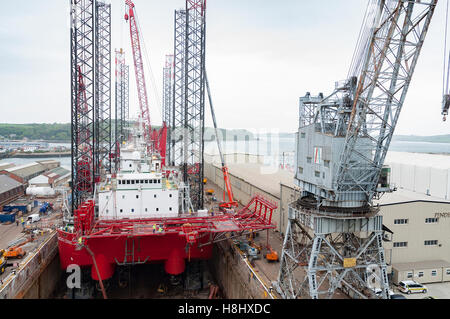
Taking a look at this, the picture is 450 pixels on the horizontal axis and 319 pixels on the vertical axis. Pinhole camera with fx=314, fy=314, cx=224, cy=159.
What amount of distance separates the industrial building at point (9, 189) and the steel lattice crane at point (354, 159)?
3582 centimetres

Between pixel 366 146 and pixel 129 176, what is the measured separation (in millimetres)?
16326

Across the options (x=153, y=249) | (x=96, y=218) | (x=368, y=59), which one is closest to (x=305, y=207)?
(x=368, y=59)

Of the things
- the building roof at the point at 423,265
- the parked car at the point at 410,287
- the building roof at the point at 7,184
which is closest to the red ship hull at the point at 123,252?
the parked car at the point at 410,287

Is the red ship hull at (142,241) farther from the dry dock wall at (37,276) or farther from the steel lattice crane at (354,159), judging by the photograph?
the steel lattice crane at (354,159)

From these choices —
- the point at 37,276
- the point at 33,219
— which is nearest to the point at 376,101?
the point at 37,276

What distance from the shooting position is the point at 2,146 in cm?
14450

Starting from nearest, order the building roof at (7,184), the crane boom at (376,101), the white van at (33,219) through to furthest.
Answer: the crane boom at (376,101) → the white van at (33,219) → the building roof at (7,184)

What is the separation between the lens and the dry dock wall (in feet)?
54.7

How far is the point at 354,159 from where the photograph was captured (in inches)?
575

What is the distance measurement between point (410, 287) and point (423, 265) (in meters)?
2.44

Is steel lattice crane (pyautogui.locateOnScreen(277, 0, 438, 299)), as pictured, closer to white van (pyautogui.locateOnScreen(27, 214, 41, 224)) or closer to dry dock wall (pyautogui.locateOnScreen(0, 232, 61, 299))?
dry dock wall (pyautogui.locateOnScreen(0, 232, 61, 299))

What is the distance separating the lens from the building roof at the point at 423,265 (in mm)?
20022

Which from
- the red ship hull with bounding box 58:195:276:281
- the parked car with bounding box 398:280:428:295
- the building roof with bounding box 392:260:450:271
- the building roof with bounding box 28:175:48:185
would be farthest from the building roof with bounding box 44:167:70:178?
the parked car with bounding box 398:280:428:295

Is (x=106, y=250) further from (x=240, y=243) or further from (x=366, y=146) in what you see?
(x=366, y=146)
